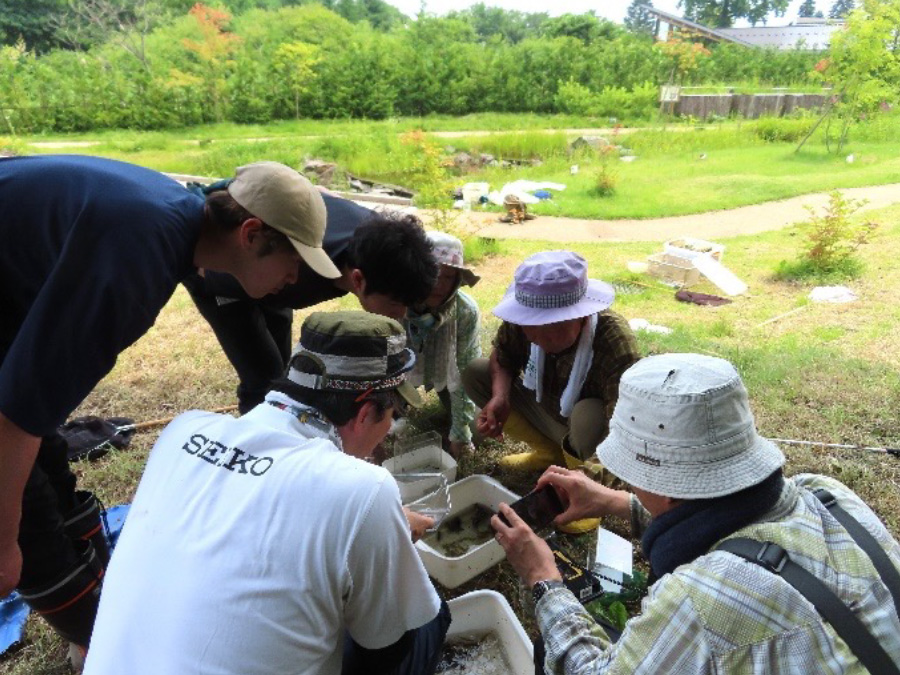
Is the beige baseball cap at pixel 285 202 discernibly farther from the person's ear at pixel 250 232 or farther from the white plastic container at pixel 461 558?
the white plastic container at pixel 461 558

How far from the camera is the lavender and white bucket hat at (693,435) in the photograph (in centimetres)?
118

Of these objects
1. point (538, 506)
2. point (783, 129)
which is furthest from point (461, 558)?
point (783, 129)

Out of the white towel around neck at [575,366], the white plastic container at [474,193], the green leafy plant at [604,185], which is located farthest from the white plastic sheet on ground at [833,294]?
the white plastic container at [474,193]

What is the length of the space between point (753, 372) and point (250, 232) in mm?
3405

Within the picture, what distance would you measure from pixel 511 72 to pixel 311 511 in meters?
29.5

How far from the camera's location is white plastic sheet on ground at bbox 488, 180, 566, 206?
34.0 feet

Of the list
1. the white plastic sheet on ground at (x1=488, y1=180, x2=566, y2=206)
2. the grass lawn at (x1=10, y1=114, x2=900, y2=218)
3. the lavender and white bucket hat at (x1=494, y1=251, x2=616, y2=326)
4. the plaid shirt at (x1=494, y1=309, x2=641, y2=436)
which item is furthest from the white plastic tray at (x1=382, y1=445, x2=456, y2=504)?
the white plastic sheet on ground at (x1=488, y1=180, x2=566, y2=206)

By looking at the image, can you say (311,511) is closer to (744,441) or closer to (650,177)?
(744,441)

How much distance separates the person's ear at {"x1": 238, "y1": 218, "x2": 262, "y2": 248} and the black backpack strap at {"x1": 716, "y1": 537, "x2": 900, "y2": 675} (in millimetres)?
1448

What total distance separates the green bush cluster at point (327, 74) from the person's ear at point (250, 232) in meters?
21.1

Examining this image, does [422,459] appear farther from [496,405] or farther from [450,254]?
[450,254]

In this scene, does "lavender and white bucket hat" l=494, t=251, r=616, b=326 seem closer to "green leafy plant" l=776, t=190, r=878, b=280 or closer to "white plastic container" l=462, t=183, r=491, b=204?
"green leafy plant" l=776, t=190, r=878, b=280

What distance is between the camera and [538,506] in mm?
2016

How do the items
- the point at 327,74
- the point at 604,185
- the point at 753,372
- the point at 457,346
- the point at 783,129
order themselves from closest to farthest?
the point at 457,346 → the point at 753,372 → the point at 604,185 → the point at 783,129 → the point at 327,74
